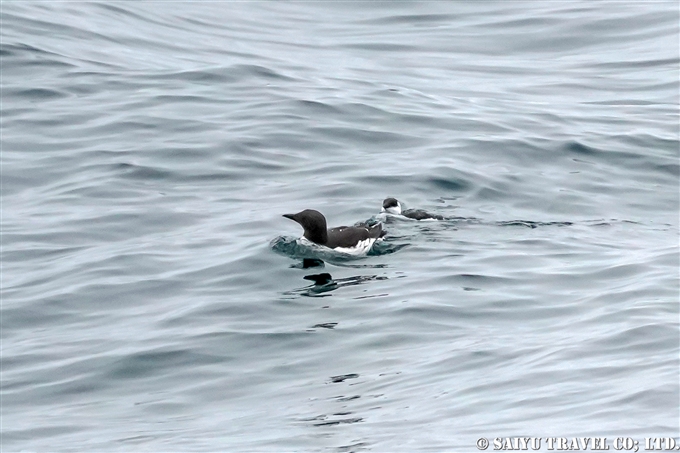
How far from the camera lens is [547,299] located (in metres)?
11.1

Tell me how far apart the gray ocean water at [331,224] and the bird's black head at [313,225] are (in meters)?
0.32

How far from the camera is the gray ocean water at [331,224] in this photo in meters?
8.63

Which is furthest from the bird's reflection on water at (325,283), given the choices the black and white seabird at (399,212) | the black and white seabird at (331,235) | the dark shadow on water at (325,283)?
the black and white seabird at (399,212)

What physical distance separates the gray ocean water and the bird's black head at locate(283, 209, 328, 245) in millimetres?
319

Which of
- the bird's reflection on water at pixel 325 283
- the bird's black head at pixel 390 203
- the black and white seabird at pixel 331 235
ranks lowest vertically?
the bird's reflection on water at pixel 325 283

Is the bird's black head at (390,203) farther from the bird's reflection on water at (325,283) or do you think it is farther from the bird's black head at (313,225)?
the bird's reflection on water at (325,283)

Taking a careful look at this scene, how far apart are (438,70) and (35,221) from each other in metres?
11.4

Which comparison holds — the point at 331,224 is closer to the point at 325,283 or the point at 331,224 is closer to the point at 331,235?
the point at 331,235

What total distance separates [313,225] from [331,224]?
1350mm

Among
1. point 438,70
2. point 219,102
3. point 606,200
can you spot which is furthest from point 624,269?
point 438,70

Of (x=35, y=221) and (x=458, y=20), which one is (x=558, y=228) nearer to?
(x=35, y=221)

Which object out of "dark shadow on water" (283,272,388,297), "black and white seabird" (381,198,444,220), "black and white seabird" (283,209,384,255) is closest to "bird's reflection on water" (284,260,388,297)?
"dark shadow on water" (283,272,388,297)

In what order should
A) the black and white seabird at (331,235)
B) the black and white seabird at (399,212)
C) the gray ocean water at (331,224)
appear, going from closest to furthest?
the gray ocean water at (331,224) → the black and white seabird at (331,235) → the black and white seabird at (399,212)

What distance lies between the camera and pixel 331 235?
13297 millimetres
